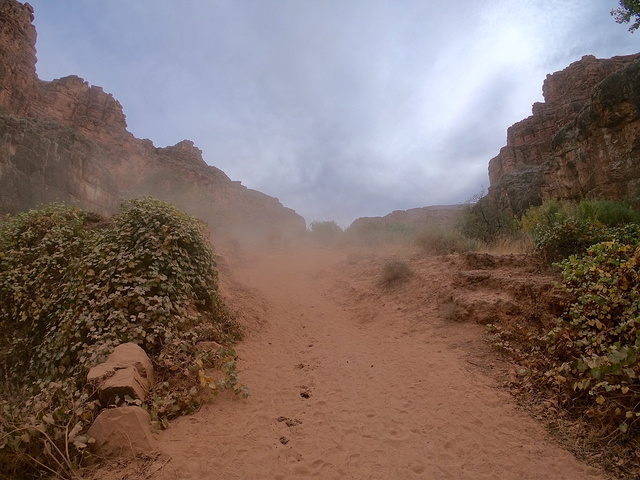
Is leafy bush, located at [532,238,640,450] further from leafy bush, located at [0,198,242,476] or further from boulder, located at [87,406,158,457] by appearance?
boulder, located at [87,406,158,457]

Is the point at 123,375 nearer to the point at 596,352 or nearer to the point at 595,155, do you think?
the point at 596,352

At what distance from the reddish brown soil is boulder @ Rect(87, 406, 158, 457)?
0.17 m

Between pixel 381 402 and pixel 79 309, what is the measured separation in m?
4.36

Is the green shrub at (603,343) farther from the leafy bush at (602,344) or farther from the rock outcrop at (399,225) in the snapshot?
the rock outcrop at (399,225)

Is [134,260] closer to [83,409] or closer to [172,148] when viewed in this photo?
[83,409]

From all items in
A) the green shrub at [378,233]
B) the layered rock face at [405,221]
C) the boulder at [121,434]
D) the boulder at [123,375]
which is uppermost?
the layered rock face at [405,221]

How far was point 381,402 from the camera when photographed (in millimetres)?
4148

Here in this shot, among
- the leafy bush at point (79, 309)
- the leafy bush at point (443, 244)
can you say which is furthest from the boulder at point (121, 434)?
the leafy bush at point (443, 244)

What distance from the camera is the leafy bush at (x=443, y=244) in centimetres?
1195

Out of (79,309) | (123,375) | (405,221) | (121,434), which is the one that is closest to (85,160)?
(79,309)

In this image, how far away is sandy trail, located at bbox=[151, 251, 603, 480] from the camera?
9.51ft

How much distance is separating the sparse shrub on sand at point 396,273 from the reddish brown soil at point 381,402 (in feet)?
3.33

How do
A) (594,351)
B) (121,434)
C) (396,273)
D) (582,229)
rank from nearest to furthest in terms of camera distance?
1. (121,434)
2. (594,351)
3. (582,229)
4. (396,273)

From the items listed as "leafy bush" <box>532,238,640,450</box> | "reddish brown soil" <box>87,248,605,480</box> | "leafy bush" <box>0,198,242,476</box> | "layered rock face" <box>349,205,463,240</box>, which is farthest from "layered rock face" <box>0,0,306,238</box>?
"leafy bush" <box>532,238,640,450</box>
